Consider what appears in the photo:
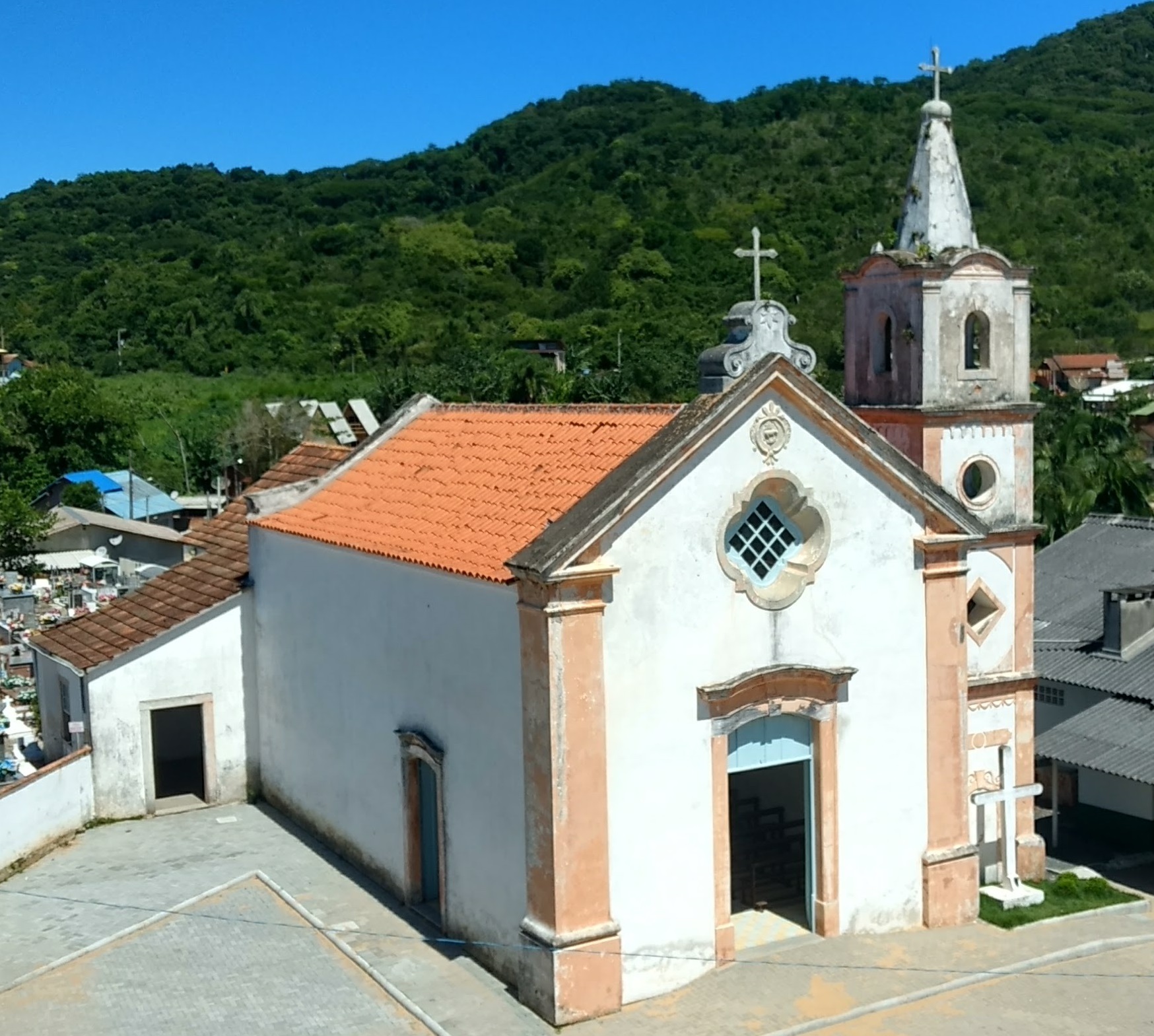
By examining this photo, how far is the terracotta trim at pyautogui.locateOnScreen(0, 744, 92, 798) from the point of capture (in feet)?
56.5

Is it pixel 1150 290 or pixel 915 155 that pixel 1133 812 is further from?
pixel 1150 290

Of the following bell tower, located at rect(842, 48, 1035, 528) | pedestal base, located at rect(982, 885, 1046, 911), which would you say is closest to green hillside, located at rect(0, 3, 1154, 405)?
bell tower, located at rect(842, 48, 1035, 528)

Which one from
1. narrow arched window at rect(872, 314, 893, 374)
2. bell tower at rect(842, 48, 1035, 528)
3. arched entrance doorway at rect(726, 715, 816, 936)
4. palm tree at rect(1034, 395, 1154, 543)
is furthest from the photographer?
Answer: palm tree at rect(1034, 395, 1154, 543)

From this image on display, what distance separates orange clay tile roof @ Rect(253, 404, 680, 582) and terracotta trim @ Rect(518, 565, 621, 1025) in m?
0.85

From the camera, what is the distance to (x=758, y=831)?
15.4m

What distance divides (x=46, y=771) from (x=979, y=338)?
12.8 m

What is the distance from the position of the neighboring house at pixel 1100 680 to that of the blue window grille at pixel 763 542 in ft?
20.3

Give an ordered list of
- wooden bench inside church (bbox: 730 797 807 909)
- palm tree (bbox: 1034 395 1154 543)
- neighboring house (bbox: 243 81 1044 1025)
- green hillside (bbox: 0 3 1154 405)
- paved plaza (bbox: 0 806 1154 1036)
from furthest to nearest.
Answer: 1. green hillside (bbox: 0 3 1154 405)
2. palm tree (bbox: 1034 395 1154 543)
3. wooden bench inside church (bbox: 730 797 807 909)
4. neighboring house (bbox: 243 81 1044 1025)
5. paved plaza (bbox: 0 806 1154 1036)

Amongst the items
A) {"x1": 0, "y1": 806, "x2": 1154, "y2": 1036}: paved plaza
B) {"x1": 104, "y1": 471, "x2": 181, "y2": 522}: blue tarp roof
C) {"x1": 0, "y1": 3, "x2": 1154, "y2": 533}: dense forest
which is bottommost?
{"x1": 0, "y1": 806, "x2": 1154, "y2": 1036}: paved plaza

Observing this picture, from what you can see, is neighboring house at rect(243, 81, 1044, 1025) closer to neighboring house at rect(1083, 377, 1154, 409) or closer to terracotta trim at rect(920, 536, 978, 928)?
terracotta trim at rect(920, 536, 978, 928)

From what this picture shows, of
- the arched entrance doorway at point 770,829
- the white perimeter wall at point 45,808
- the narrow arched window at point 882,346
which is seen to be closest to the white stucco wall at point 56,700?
the white perimeter wall at point 45,808

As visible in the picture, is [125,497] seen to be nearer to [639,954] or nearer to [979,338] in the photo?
[979,338]

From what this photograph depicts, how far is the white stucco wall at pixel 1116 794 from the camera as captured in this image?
1845cm

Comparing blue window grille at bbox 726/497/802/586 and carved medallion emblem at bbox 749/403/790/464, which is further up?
carved medallion emblem at bbox 749/403/790/464
